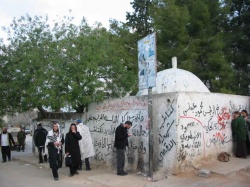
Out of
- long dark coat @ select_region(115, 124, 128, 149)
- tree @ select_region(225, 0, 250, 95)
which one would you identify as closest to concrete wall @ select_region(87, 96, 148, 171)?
long dark coat @ select_region(115, 124, 128, 149)

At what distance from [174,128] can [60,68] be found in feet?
17.2

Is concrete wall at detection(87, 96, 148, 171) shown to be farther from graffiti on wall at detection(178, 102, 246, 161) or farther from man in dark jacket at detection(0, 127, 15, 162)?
man in dark jacket at detection(0, 127, 15, 162)

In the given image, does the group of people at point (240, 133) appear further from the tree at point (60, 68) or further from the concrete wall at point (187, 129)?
the tree at point (60, 68)

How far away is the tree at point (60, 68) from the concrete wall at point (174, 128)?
1.33 m

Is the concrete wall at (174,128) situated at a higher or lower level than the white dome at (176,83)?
lower

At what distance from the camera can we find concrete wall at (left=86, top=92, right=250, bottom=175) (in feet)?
28.4

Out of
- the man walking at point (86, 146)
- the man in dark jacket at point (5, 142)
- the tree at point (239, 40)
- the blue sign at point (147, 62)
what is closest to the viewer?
the blue sign at point (147, 62)

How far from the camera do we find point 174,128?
859cm

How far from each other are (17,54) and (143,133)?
7.94m

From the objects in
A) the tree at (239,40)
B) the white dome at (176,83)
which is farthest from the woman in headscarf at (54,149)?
the tree at (239,40)

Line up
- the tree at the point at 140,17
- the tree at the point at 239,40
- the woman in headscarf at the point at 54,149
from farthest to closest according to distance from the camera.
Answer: the tree at the point at 140,17
the tree at the point at 239,40
the woman in headscarf at the point at 54,149

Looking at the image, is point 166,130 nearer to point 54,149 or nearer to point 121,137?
point 121,137

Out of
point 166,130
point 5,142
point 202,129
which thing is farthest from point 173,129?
point 5,142

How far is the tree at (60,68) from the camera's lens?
11742mm
